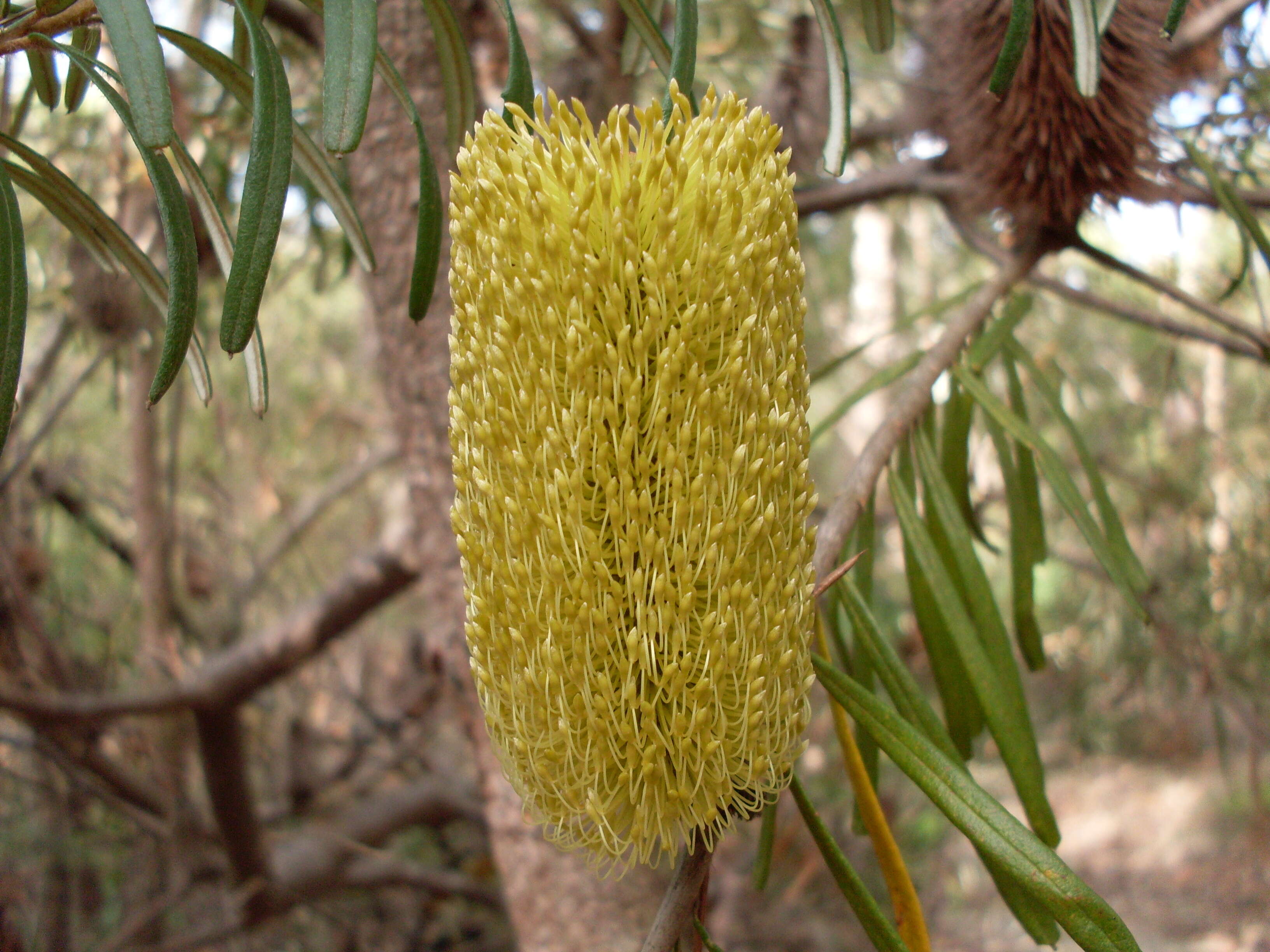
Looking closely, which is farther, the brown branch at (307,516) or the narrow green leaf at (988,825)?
the brown branch at (307,516)

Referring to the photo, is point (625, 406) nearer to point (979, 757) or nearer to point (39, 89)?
point (39, 89)

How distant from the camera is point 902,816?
8.95ft

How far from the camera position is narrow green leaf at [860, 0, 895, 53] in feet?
2.34

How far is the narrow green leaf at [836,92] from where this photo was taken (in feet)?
1.88

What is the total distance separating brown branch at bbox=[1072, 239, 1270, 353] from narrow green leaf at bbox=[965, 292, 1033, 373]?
0.33 ft

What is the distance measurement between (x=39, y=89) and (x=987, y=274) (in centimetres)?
398

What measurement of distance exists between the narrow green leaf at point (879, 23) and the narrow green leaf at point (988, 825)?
0.51m

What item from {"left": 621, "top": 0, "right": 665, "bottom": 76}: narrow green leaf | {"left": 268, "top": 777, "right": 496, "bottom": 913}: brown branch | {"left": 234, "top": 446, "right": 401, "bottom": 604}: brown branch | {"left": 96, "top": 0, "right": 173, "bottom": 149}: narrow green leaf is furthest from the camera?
{"left": 234, "top": 446, "right": 401, "bottom": 604}: brown branch

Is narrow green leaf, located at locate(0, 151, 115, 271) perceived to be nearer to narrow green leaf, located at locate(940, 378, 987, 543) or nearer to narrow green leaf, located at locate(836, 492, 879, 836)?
narrow green leaf, located at locate(836, 492, 879, 836)

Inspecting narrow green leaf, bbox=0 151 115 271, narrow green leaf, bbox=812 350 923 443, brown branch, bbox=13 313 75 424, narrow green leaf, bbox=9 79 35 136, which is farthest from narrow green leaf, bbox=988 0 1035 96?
brown branch, bbox=13 313 75 424

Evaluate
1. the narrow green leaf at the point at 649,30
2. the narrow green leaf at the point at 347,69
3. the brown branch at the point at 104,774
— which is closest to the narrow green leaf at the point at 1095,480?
the narrow green leaf at the point at 649,30

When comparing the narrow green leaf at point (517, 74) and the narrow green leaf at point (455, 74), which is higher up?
the narrow green leaf at point (455, 74)

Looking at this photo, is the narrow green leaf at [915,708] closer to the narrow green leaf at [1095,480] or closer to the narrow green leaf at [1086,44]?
the narrow green leaf at [1095,480]

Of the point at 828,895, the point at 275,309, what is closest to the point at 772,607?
the point at 828,895
